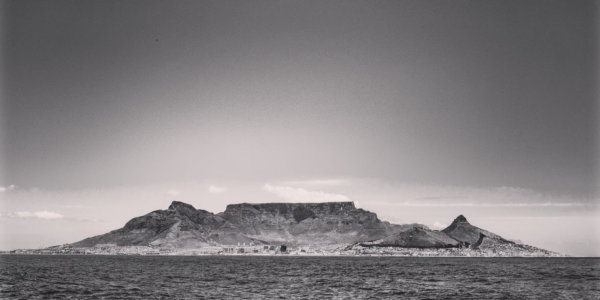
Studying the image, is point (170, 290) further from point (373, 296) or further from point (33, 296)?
point (373, 296)

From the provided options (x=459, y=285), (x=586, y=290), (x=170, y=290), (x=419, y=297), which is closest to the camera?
(x=419, y=297)

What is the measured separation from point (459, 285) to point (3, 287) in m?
83.8

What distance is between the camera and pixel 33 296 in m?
80.4

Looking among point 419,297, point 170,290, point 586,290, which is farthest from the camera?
point 586,290

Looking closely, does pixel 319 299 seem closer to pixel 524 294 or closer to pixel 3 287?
pixel 524 294

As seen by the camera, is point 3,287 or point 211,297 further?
point 3,287

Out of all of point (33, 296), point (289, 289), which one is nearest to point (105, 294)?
point (33, 296)

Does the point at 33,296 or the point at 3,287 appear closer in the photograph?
the point at 33,296

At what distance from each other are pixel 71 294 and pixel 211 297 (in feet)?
70.3

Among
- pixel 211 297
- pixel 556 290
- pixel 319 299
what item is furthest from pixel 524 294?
pixel 211 297

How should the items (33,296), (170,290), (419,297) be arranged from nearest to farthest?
(33,296), (419,297), (170,290)

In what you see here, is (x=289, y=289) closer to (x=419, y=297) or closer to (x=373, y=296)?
(x=373, y=296)

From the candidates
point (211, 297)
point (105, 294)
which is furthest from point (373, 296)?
point (105, 294)

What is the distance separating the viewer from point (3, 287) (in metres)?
Result: 93.9
